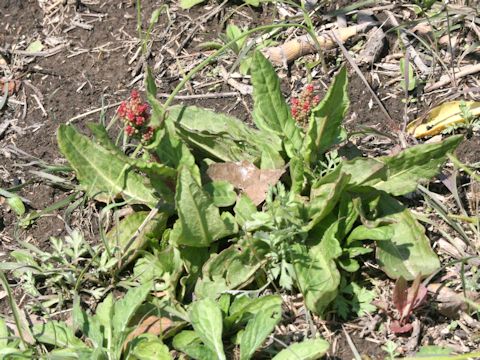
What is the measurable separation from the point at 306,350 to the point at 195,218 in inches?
28.8

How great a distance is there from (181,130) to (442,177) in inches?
48.4

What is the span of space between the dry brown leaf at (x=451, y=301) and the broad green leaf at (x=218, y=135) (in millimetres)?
946

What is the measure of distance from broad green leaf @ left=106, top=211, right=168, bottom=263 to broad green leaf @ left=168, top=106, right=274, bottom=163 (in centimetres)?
38

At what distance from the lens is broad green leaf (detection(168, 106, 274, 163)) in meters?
3.57

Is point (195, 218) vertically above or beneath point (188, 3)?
beneath

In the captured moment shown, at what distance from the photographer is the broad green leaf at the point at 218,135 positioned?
3.57m

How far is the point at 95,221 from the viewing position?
3.76 metres

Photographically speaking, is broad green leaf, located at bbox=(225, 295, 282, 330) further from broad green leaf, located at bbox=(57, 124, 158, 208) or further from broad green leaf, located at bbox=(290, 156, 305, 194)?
broad green leaf, located at bbox=(57, 124, 158, 208)

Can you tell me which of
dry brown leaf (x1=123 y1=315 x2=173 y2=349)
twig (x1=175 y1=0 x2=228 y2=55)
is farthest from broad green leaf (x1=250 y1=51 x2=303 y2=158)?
twig (x1=175 y1=0 x2=228 y2=55)

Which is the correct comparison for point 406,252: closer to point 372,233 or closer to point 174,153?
point 372,233

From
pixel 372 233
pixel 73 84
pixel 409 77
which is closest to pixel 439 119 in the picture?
pixel 409 77

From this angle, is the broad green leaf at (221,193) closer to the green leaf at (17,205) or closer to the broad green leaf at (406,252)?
the broad green leaf at (406,252)

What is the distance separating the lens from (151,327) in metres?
3.26

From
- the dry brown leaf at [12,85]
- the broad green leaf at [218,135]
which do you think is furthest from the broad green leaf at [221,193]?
the dry brown leaf at [12,85]
